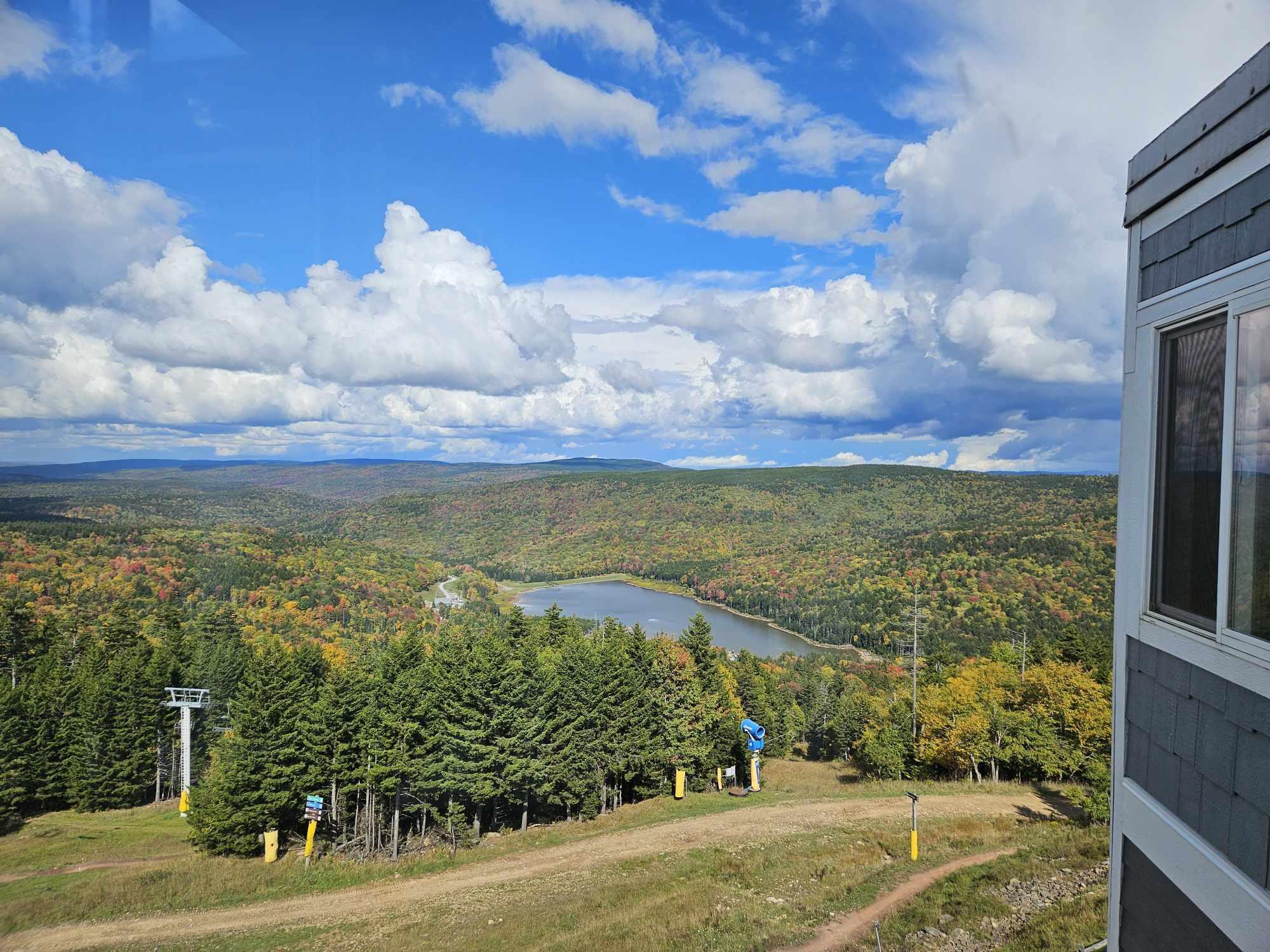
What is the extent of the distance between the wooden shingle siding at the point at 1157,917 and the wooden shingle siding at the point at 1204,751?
14.8 inches

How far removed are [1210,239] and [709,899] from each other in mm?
13740

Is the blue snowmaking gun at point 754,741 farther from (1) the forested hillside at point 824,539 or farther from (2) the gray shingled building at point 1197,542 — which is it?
(2) the gray shingled building at point 1197,542

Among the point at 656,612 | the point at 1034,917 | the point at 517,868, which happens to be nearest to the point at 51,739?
the point at 517,868

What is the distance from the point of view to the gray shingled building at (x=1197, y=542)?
247 centimetres

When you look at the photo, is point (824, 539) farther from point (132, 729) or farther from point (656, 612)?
point (132, 729)

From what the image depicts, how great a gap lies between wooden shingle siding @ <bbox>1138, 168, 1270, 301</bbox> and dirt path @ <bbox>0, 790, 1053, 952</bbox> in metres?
16.5

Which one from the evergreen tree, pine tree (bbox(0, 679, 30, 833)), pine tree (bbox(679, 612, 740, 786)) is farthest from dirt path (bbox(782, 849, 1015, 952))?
the evergreen tree

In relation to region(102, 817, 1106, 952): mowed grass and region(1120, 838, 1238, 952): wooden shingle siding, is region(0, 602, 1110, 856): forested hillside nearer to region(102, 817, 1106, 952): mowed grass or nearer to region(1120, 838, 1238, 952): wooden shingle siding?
region(102, 817, 1106, 952): mowed grass

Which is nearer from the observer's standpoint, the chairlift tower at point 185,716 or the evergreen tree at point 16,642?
the chairlift tower at point 185,716

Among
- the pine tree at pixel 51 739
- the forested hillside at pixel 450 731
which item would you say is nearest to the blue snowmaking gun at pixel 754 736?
the forested hillside at pixel 450 731

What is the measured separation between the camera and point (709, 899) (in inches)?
510

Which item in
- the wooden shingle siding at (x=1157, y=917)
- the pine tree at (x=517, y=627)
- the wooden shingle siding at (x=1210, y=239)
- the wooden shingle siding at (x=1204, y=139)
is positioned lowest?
the pine tree at (x=517, y=627)

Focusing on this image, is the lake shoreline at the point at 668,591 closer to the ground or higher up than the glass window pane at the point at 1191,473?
closer to the ground

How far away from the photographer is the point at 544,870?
15883mm
